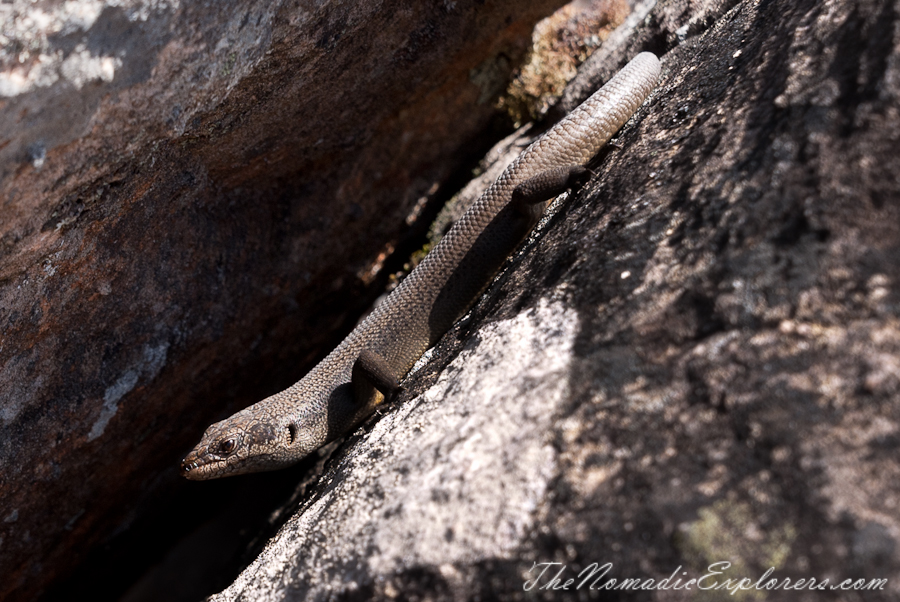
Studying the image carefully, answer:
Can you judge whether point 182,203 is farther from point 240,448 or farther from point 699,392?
point 699,392

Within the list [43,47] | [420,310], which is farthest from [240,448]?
A: [43,47]

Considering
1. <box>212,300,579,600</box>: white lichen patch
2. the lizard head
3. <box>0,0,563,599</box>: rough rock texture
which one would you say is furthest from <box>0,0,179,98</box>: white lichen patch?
the lizard head

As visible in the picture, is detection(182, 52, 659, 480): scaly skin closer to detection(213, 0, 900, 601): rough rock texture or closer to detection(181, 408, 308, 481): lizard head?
detection(181, 408, 308, 481): lizard head

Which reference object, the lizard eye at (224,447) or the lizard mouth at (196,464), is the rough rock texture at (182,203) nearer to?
the lizard mouth at (196,464)

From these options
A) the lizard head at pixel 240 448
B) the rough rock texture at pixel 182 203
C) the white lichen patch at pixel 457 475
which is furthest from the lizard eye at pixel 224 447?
the white lichen patch at pixel 457 475

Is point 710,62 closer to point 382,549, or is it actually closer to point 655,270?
point 655,270

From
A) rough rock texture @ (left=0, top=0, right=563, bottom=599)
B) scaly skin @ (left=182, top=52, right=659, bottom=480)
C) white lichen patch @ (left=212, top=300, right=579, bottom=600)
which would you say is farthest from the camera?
scaly skin @ (left=182, top=52, right=659, bottom=480)
